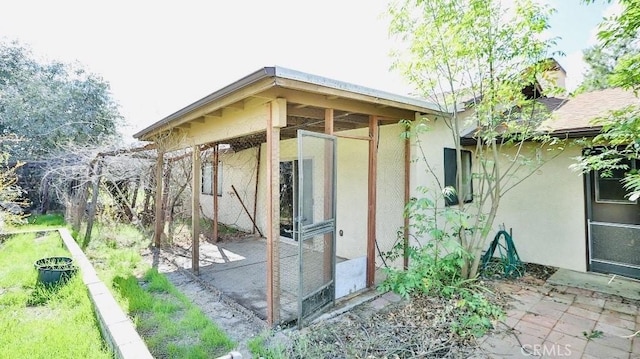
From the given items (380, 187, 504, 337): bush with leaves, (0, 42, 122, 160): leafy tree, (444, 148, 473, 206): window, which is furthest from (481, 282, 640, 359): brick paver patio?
(0, 42, 122, 160): leafy tree

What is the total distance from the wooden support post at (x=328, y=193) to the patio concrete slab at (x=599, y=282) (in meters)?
3.61

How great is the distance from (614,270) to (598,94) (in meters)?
4.06

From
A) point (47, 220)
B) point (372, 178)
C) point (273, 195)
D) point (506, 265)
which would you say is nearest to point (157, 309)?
point (273, 195)

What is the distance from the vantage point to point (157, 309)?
393 centimetres

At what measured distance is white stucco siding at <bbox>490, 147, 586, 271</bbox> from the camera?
528 cm

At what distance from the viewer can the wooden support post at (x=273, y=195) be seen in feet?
11.0

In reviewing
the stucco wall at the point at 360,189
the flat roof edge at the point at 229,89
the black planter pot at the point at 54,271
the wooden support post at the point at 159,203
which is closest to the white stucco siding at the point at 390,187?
the stucco wall at the point at 360,189

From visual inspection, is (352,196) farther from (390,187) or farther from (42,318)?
(42,318)

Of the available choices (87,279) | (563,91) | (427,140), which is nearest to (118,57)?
(87,279)

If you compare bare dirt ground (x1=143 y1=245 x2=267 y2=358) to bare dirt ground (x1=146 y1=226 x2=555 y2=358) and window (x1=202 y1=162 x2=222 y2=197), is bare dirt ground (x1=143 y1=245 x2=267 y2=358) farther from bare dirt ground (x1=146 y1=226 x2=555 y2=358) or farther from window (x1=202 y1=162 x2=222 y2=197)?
window (x1=202 y1=162 x2=222 y2=197)

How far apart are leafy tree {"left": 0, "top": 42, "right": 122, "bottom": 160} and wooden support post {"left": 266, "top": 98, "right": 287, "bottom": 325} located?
10.4 m

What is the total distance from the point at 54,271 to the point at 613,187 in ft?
28.0

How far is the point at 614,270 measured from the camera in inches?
198

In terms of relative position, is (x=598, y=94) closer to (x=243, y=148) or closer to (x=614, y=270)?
(x=614, y=270)
